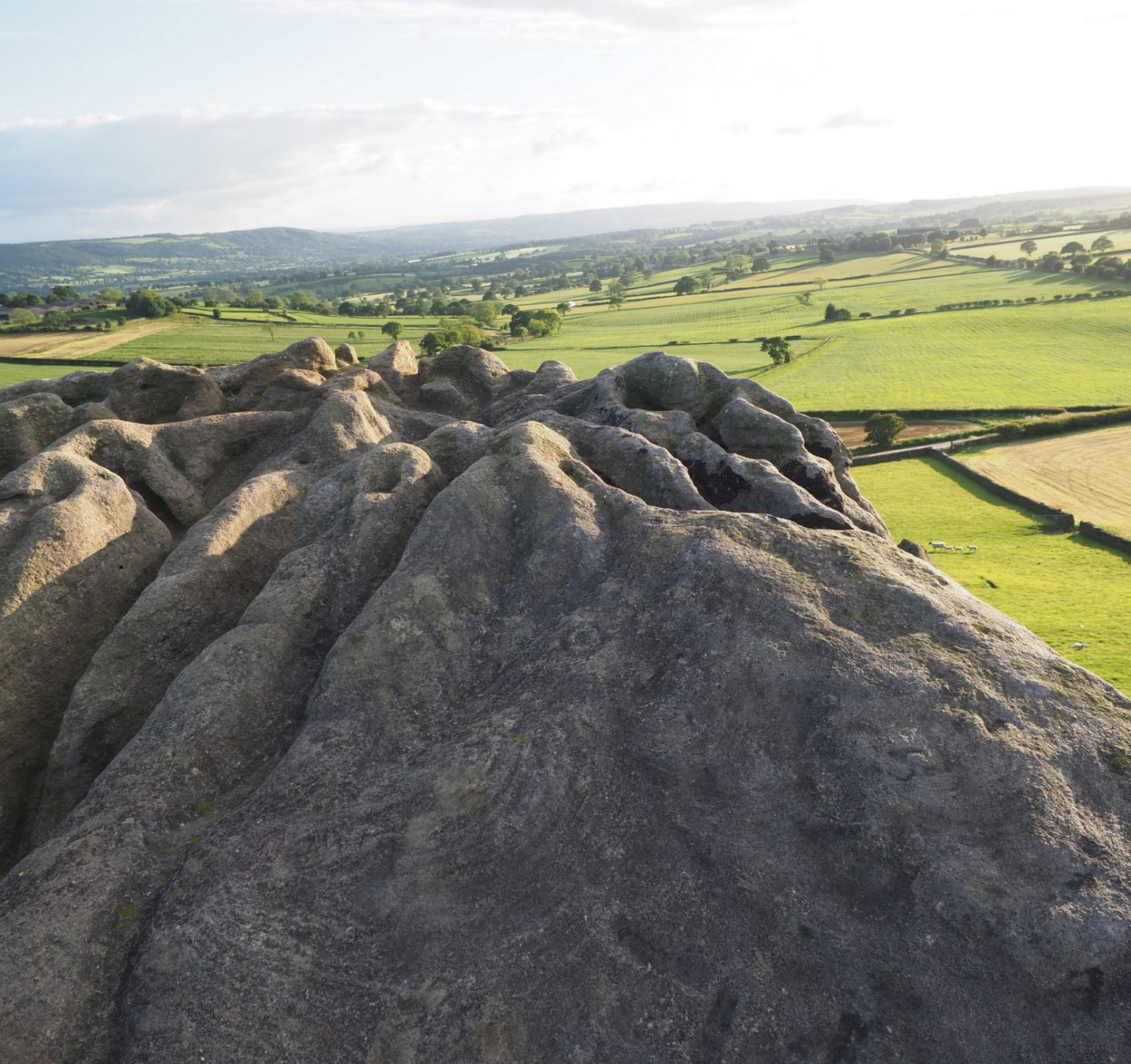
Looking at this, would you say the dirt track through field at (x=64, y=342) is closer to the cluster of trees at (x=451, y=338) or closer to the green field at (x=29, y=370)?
the green field at (x=29, y=370)

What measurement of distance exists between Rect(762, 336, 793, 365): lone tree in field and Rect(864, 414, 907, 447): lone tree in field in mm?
54351

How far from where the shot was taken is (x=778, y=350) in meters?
155

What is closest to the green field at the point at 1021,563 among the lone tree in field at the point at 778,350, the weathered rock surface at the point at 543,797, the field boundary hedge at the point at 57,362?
the weathered rock surface at the point at 543,797

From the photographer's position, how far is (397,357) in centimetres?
4622

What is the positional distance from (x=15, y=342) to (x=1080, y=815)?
582 feet

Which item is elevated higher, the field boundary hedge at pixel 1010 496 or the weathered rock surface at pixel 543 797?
the weathered rock surface at pixel 543 797

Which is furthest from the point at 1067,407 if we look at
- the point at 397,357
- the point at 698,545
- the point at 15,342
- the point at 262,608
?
the point at 15,342

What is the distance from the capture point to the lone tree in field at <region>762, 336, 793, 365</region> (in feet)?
508

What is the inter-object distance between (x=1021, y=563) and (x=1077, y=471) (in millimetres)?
31343

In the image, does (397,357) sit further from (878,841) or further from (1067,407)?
(1067,407)

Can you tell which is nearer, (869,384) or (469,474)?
(469,474)

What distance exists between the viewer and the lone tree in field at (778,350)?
154875 millimetres

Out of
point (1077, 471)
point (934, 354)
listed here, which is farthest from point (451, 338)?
point (1077, 471)

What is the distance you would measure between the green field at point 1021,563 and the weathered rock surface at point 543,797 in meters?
33.3
